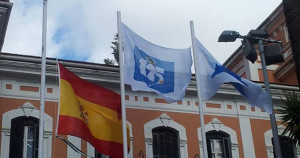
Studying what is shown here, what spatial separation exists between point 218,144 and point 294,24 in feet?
29.1

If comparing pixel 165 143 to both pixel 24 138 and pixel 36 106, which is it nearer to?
pixel 36 106

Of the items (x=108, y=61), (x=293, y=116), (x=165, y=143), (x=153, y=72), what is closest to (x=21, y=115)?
(x=153, y=72)

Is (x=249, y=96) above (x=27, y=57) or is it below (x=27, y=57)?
below

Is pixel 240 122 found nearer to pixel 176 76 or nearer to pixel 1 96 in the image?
pixel 176 76

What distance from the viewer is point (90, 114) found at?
14078 millimetres

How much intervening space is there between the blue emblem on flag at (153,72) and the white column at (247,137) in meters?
5.75

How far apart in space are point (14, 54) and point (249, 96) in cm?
718

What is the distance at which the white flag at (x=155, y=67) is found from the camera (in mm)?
14195

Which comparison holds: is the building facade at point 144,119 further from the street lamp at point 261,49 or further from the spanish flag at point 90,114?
the street lamp at point 261,49

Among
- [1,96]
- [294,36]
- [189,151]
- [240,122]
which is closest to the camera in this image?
[294,36]

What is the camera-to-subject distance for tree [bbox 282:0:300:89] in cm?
1055

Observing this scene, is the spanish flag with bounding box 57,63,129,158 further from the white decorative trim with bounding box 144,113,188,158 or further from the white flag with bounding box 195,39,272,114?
the white decorative trim with bounding box 144,113,188,158

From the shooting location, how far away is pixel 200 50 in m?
Answer: 15.1

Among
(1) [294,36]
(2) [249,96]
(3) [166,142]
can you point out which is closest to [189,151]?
(3) [166,142]
